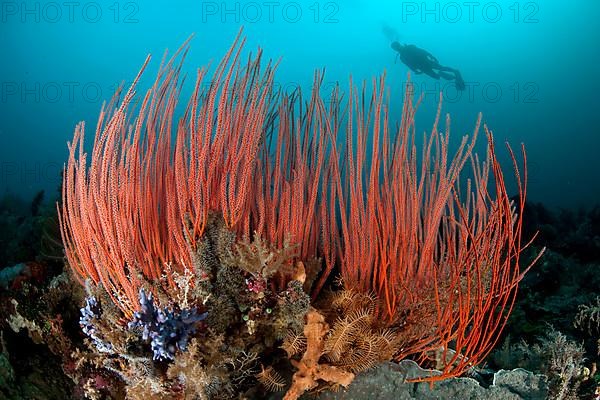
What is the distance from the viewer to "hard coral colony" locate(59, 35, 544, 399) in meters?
2.11

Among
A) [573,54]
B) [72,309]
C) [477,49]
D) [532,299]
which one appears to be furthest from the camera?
[477,49]

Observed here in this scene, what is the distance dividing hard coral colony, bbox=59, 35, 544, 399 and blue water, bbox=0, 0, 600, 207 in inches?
1836

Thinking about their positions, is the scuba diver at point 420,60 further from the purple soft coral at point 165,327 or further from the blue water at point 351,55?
the blue water at point 351,55

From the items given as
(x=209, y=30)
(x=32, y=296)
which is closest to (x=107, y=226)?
(x=32, y=296)

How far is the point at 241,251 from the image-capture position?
2217 millimetres

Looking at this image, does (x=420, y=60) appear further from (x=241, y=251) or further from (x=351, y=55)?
(x=351, y=55)

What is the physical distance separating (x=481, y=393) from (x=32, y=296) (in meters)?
3.21

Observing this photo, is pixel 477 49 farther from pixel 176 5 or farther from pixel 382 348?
pixel 382 348

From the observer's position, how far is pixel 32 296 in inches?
122

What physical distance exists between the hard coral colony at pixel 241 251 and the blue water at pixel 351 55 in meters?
46.6

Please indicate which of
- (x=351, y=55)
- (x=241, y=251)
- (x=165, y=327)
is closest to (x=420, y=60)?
(x=241, y=251)

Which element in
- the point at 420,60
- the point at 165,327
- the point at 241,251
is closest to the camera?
the point at 165,327

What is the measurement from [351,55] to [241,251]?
81.7 m

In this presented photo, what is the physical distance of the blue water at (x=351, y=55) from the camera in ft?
178
